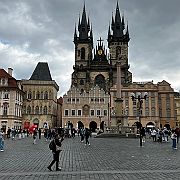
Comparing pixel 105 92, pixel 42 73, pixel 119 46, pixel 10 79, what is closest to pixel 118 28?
pixel 119 46

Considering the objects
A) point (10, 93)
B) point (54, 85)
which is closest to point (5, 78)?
point (10, 93)

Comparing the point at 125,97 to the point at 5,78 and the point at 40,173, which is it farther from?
the point at 40,173

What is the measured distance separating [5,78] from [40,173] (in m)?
60.7

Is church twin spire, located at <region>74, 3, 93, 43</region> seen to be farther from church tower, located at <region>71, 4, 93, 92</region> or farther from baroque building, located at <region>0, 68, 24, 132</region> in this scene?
baroque building, located at <region>0, 68, 24, 132</region>

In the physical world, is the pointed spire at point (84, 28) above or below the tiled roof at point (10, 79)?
above

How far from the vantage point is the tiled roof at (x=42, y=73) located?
85.1 metres

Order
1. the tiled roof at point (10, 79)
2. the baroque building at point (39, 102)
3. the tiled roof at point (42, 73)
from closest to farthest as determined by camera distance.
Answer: the tiled roof at point (10, 79)
the baroque building at point (39, 102)
the tiled roof at point (42, 73)

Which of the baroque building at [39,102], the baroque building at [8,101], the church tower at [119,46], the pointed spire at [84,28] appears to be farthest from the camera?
the pointed spire at [84,28]

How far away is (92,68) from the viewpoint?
94.1 m

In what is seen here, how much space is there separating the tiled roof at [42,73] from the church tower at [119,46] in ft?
67.7

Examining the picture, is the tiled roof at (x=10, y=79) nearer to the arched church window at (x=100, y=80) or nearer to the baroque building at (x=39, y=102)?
the baroque building at (x=39, y=102)

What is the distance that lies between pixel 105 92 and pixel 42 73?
62.2ft

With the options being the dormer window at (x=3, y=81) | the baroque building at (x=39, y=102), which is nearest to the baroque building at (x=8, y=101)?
the dormer window at (x=3, y=81)

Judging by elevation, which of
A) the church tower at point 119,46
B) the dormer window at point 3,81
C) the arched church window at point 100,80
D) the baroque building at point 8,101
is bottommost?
the baroque building at point 8,101
